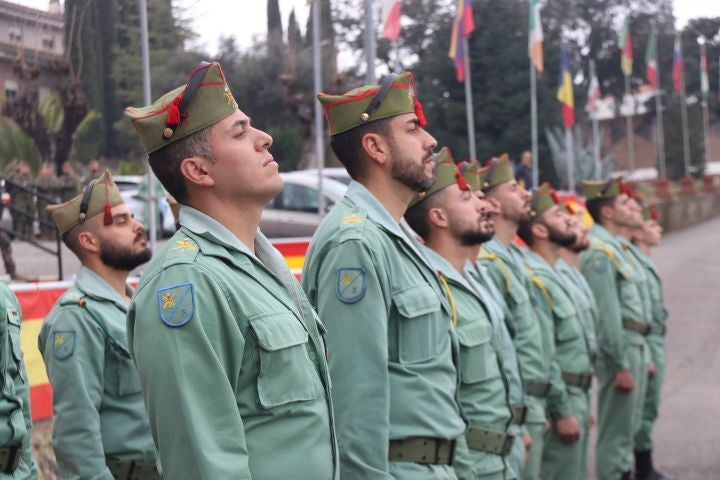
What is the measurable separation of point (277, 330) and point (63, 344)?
1.83 meters

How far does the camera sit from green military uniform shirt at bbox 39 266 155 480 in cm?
388

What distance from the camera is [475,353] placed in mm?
4168

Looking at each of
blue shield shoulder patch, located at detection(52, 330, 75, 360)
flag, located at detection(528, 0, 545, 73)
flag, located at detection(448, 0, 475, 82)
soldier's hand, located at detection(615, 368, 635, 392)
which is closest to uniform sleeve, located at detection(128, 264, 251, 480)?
blue shield shoulder patch, located at detection(52, 330, 75, 360)

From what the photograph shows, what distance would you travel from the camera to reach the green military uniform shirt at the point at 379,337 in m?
3.31

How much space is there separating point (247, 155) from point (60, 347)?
175 centimetres

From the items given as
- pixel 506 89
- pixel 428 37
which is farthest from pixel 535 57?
pixel 506 89

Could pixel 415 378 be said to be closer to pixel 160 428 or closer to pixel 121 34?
pixel 160 428

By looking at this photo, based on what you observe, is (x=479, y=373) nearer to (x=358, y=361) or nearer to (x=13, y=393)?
(x=358, y=361)

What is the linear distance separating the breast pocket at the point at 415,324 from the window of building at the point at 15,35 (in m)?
4.85

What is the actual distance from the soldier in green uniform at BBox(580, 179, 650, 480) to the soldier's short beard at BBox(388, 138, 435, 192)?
3778 millimetres

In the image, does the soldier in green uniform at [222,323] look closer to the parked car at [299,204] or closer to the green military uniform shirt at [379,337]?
the green military uniform shirt at [379,337]

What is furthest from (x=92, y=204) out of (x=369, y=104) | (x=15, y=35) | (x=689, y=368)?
(x=689, y=368)

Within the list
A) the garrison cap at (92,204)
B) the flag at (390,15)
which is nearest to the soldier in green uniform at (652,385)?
the flag at (390,15)

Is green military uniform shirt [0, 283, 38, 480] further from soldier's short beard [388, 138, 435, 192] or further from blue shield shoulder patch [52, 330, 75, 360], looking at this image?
soldier's short beard [388, 138, 435, 192]
